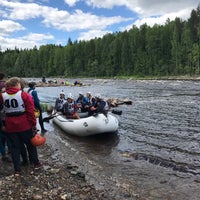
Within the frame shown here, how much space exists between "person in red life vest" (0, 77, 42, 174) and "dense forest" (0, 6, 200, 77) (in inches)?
2864

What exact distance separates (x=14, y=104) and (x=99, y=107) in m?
7.39

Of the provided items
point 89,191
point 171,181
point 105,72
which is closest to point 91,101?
point 171,181

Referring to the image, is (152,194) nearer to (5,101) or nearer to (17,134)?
(17,134)

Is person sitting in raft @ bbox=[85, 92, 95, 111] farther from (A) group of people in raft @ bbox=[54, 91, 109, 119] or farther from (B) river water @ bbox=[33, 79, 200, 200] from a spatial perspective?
(B) river water @ bbox=[33, 79, 200, 200]

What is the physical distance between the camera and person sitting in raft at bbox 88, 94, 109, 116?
14688mm

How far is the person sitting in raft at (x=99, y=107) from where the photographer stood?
14.7 meters

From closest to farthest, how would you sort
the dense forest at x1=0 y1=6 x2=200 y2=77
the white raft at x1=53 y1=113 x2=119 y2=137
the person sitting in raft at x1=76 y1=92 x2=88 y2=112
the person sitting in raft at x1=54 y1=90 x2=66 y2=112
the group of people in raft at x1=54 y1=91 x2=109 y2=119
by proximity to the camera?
the white raft at x1=53 y1=113 x2=119 y2=137, the group of people in raft at x1=54 y1=91 x2=109 y2=119, the person sitting in raft at x1=76 y1=92 x2=88 y2=112, the person sitting in raft at x1=54 y1=90 x2=66 y2=112, the dense forest at x1=0 y1=6 x2=200 y2=77

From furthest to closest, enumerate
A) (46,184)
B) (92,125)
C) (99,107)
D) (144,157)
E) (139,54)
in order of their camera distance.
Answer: (139,54) < (99,107) < (92,125) < (144,157) < (46,184)

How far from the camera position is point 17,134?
26.1 ft

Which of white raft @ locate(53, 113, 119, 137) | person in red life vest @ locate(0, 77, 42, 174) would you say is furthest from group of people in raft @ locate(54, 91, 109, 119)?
person in red life vest @ locate(0, 77, 42, 174)

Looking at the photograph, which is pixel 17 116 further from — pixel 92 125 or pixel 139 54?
pixel 139 54

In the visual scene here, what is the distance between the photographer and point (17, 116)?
779 cm

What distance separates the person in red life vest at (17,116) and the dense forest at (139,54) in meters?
72.7

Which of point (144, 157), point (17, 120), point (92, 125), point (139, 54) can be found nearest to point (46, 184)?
point (17, 120)
